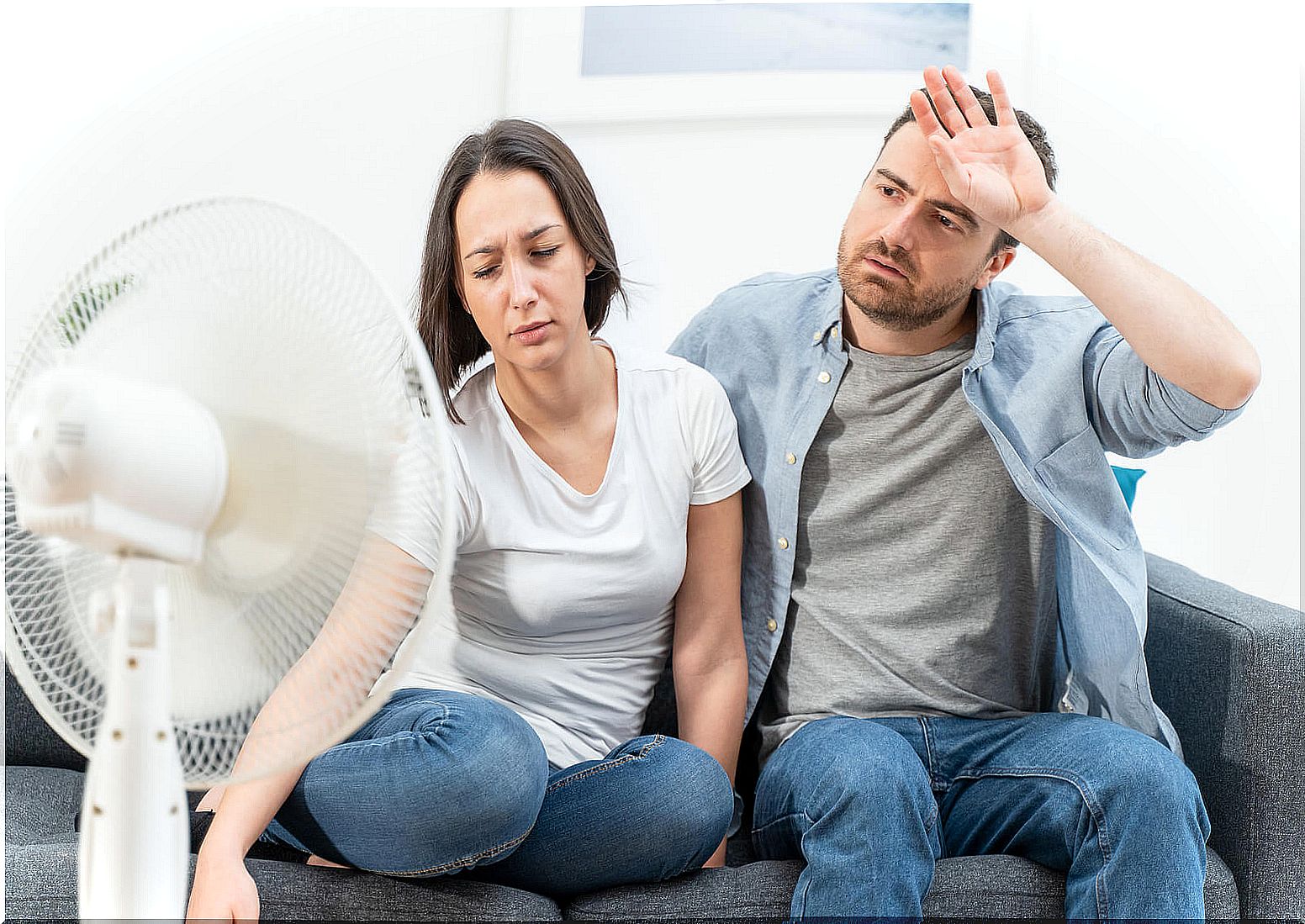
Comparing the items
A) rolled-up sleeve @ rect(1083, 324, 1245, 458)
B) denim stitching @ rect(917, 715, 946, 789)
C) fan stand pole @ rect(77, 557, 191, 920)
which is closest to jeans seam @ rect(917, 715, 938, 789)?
denim stitching @ rect(917, 715, 946, 789)

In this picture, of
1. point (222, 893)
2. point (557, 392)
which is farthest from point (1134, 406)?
point (222, 893)

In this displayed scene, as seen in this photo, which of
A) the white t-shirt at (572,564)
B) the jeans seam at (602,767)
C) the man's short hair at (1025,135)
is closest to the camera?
the jeans seam at (602,767)

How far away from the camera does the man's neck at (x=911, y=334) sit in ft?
4.76

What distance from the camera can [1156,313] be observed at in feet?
4.05

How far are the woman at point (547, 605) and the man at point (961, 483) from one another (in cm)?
9

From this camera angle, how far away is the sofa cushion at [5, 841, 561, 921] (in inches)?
42.3

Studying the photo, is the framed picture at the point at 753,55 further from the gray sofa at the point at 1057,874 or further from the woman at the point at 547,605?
the gray sofa at the point at 1057,874

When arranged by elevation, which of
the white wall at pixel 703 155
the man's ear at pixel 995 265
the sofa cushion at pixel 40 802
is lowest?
the sofa cushion at pixel 40 802

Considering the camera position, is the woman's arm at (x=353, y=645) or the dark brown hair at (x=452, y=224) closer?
the woman's arm at (x=353, y=645)

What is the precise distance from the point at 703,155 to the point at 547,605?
48.9 inches

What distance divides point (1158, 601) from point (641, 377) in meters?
0.75

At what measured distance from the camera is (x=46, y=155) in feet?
7.48

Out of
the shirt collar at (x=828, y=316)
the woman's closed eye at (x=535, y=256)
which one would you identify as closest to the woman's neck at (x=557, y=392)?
the woman's closed eye at (x=535, y=256)

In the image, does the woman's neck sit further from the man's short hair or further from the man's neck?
the man's short hair
